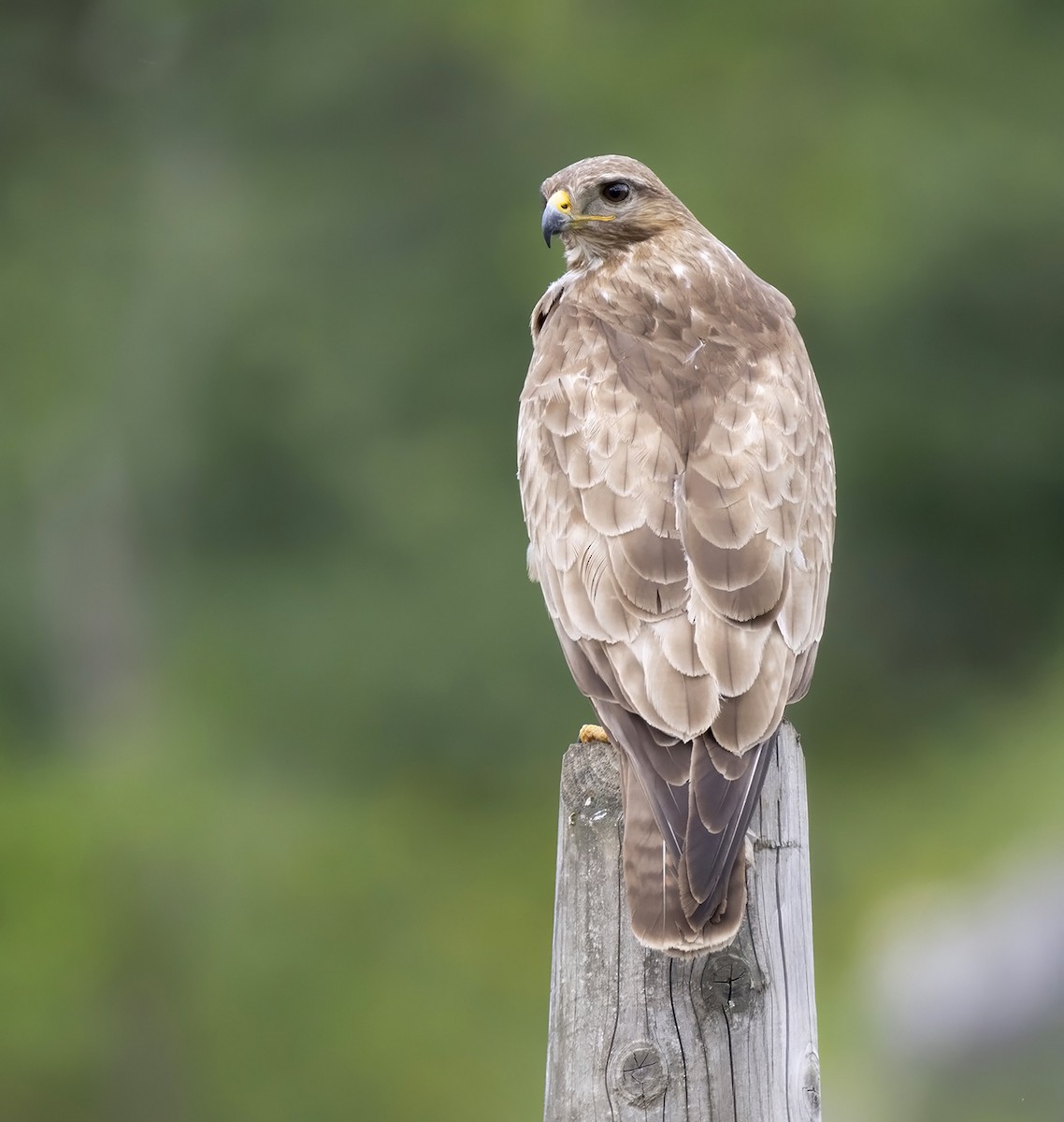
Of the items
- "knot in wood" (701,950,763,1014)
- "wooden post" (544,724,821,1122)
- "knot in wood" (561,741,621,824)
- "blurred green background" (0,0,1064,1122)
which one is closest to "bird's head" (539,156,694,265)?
"knot in wood" (561,741,621,824)

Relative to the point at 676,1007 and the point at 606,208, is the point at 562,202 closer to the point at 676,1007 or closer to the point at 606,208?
the point at 606,208

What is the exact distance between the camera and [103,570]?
1249cm

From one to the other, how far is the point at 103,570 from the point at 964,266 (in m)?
6.42

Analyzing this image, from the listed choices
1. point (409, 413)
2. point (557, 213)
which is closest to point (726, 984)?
point (557, 213)

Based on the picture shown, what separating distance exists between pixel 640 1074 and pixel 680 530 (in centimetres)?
Result: 113

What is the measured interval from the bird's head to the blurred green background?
6.50 meters

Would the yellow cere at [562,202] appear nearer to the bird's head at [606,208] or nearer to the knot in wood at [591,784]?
the bird's head at [606,208]

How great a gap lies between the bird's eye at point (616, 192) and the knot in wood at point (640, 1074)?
262cm

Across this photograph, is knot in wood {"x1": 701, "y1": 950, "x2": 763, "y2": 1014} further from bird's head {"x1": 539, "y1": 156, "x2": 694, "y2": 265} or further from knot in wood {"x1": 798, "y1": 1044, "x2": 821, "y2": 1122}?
bird's head {"x1": 539, "y1": 156, "x2": 694, "y2": 265}

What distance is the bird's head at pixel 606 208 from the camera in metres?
4.81

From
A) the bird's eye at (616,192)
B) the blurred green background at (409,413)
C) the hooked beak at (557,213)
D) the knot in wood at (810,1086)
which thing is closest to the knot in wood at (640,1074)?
the knot in wood at (810,1086)

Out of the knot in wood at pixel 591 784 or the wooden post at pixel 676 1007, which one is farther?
the knot in wood at pixel 591 784

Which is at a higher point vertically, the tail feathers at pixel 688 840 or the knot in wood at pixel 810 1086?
the tail feathers at pixel 688 840

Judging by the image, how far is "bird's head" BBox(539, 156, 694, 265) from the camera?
4812mm
